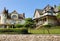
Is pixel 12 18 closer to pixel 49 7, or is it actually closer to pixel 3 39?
pixel 49 7

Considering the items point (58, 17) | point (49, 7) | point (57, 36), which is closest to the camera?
point (57, 36)

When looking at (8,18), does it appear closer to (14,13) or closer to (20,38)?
(14,13)

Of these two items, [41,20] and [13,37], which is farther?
[41,20]

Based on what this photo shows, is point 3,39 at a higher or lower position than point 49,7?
lower

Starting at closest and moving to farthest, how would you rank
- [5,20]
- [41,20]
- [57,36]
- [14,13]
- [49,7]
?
1. [57,36]
2. [41,20]
3. [49,7]
4. [5,20]
5. [14,13]

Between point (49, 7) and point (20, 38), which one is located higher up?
point (49, 7)

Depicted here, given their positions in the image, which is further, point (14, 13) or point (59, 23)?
point (14, 13)

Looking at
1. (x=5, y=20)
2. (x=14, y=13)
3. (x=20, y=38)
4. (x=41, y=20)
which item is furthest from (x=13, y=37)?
(x=14, y=13)

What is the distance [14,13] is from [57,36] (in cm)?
5649

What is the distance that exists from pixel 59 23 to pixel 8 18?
27.6 metres

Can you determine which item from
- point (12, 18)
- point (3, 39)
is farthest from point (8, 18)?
point (3, 39)

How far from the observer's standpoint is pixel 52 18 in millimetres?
48094

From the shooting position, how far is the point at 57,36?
54.6 feet

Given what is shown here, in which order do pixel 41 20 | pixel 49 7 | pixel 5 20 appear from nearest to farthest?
1. pixel 41 20
2. pixel 49 7
3. pixel 5 20
